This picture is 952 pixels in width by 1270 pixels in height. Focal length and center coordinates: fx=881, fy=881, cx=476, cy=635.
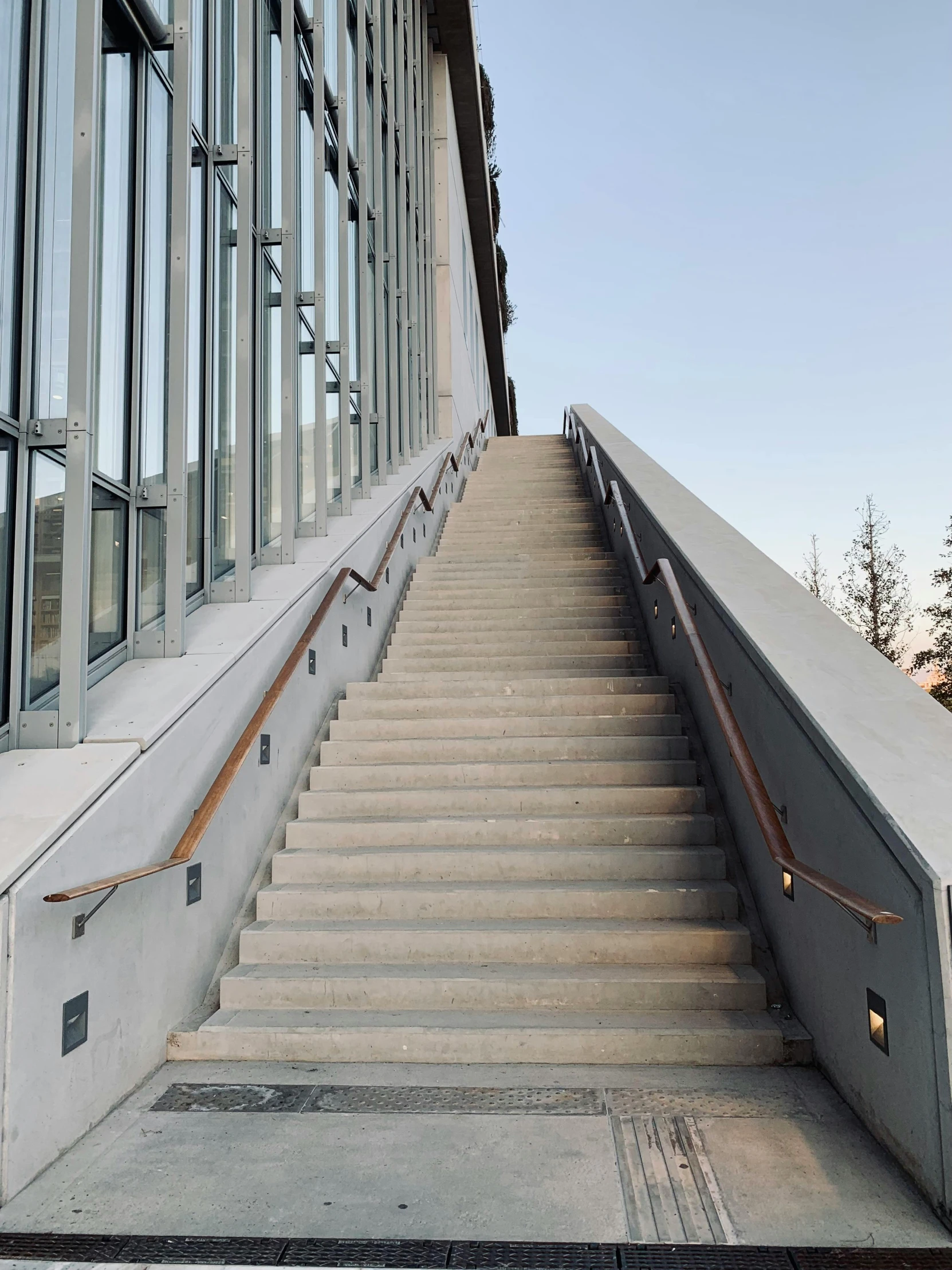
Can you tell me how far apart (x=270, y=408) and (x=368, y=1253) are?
489 centimetres

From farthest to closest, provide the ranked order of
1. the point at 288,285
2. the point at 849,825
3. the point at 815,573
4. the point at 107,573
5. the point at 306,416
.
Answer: the point at 815,573 → the point at 306,416 → the point at 288,285 → the point at 107,573 → the point at 849,825

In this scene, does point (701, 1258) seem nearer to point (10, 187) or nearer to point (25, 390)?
point (25, 390)

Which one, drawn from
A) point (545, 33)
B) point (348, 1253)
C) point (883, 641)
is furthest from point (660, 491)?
point (545, 33)

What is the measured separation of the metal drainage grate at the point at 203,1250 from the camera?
1.99 m

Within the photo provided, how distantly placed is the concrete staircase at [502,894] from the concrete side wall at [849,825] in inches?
11.4

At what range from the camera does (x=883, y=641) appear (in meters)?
31.0

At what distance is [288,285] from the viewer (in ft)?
18.2

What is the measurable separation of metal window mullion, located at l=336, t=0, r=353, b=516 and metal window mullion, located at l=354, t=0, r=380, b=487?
0.62m

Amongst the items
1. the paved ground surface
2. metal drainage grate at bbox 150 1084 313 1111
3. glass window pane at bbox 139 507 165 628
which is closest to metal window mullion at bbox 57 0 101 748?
glass window pane at bbox 139 507 165 628

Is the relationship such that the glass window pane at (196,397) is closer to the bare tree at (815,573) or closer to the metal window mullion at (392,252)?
the metal window mullion at (392,252)

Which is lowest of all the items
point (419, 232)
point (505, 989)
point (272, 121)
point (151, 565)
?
point (505, 989)

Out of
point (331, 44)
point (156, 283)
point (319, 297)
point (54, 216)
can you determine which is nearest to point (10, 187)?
point (54, 216)

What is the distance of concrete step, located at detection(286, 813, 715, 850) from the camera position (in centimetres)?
413

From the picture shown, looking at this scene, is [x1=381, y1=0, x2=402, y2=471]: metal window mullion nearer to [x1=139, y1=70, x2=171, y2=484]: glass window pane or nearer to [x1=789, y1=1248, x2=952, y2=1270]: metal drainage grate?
[x1=139, y1=70, x2=171, y2=484]: glass window pane
